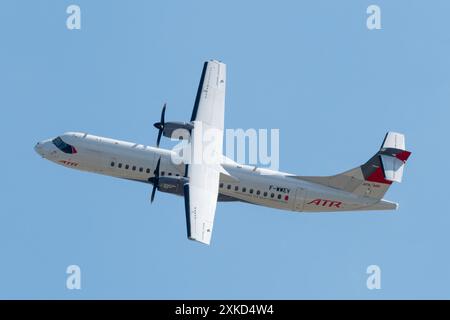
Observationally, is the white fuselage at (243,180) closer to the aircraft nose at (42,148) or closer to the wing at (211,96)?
the aircraft nose at (42,148)

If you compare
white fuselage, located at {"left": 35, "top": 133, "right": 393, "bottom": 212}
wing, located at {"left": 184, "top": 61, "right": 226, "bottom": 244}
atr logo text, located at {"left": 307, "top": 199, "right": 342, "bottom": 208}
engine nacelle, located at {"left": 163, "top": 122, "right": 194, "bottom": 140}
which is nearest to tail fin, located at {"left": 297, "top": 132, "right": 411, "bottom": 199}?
white fuselage, located at {"left": 35, "top": 133, "right": 393, "bottom": 212}

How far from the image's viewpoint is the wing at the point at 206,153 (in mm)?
74625

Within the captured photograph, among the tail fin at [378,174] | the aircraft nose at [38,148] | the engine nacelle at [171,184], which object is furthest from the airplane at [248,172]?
the engine nacelle at [171,184]

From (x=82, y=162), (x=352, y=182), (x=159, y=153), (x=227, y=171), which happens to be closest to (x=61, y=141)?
(x=82, y=162)

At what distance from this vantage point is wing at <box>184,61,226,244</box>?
74.6m

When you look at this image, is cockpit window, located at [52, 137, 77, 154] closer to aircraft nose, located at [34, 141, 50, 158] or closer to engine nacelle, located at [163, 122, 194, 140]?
aircraft nose, located at [34, 141, 50, 158]

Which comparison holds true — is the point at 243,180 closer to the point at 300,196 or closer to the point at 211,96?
the point at 300,196

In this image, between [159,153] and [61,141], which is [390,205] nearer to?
[159,153]

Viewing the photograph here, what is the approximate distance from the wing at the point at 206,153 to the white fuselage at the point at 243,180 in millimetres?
1636

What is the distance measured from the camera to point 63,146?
8262cm

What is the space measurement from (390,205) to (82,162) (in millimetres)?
22778

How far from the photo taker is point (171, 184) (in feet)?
253

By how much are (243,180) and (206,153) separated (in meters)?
3.34

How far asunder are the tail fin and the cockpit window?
17.0 m
